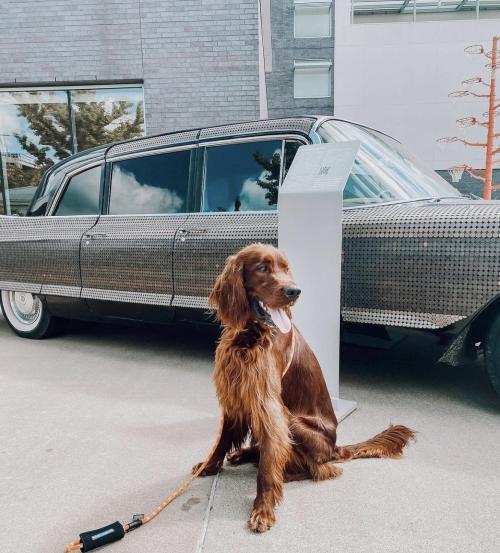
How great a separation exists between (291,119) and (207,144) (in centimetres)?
76

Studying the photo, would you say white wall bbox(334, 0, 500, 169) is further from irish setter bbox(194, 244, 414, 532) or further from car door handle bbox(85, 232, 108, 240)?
irish setter bbox(194, 244, 414, 532)

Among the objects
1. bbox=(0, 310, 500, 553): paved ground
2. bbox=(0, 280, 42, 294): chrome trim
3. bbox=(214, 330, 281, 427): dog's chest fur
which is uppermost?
bbox=(214, 330, 281, 427): dog's chest fur

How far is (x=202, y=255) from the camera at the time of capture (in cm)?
348

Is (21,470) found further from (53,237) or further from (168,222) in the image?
(53,237)

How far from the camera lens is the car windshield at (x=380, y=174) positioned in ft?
10.1

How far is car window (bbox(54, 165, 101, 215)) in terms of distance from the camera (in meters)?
4.29

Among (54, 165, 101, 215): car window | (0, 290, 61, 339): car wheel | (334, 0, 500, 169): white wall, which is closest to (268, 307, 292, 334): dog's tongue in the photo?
(54, 165, 101, 215): car window

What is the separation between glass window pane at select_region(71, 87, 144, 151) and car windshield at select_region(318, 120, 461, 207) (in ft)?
18.9

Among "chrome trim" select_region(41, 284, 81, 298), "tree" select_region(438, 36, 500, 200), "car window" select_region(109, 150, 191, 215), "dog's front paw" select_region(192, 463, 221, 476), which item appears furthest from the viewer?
"tree" select_region(438, 36, 500, 200)

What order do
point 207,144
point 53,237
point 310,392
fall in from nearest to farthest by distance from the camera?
point 310,392 < point 207,144 < point 53,237

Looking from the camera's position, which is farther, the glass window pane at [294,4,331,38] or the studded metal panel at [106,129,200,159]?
the glass window pane at [294,4,331,38]

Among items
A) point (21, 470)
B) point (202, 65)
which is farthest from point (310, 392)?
point (202, 65)

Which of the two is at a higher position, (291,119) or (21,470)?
(291,119)

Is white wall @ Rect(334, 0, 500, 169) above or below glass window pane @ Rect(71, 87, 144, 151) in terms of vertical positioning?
above
